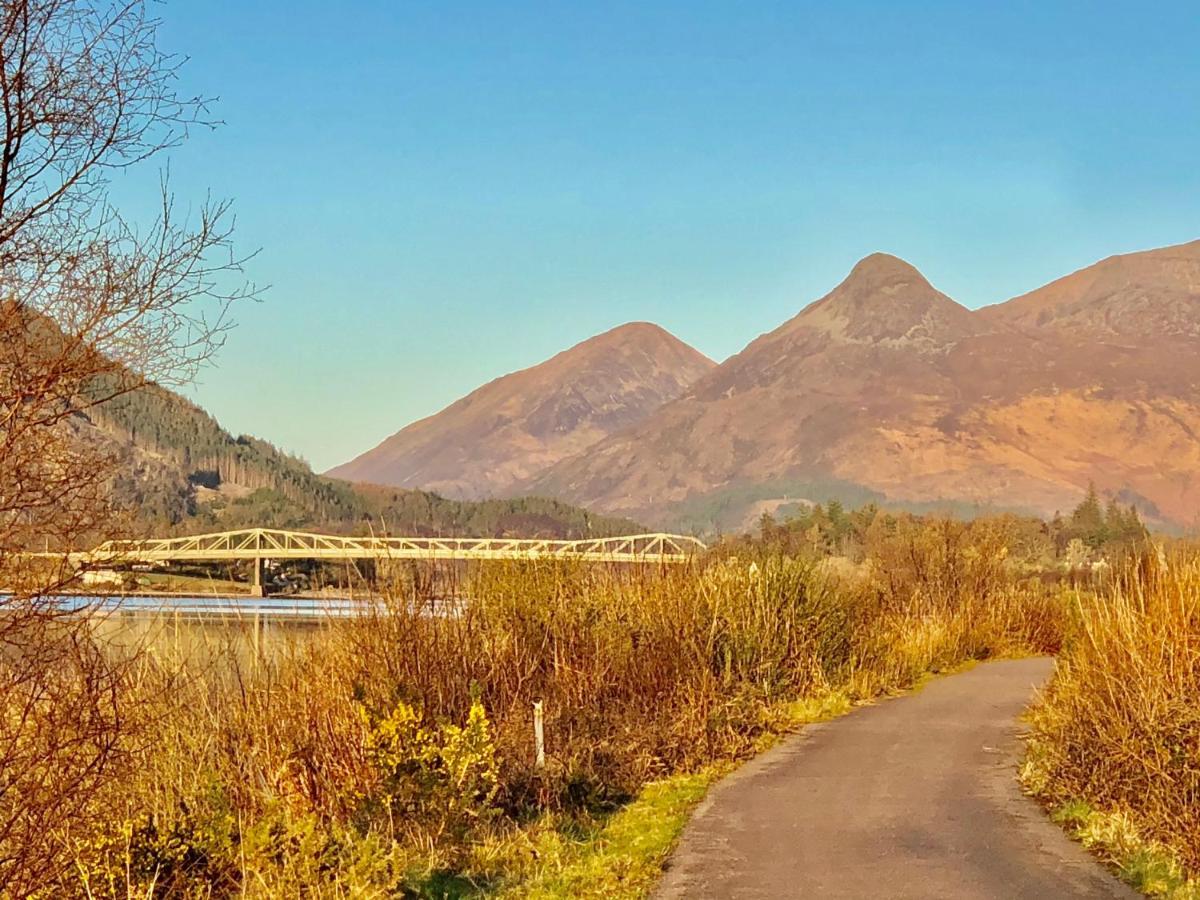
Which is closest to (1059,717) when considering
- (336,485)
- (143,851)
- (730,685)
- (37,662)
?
(730,685)

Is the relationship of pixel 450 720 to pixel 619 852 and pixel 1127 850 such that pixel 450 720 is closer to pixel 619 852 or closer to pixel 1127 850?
pixel 619 852

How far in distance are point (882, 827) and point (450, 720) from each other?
4.02m

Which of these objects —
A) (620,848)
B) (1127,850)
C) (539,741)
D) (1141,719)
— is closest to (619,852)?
(620,848)

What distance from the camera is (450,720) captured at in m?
11.9

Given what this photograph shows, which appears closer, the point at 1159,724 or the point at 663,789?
the point at 1159,724

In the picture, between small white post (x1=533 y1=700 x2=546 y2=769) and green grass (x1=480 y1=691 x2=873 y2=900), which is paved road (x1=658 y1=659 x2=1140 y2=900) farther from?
small white post (x1=533 y1=700 x2=546 y2=769)

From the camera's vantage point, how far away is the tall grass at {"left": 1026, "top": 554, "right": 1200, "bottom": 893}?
9977 millimetres

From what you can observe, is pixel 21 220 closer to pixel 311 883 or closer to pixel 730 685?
pixel 311 883

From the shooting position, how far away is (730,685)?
16531 millimetres

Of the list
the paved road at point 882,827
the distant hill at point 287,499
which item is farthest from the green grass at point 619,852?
the distant hill at point 287,499

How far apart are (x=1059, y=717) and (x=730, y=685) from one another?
515 centimetres

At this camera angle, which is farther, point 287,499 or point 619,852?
point 287,499

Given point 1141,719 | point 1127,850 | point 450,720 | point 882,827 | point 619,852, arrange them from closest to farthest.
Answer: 1. point 1127,850
2. point 619,852
3. point 882,827
4. point 1141,719
5. point 450,720

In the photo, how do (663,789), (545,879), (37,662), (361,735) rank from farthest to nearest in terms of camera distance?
(663,789)
(361,735)
(545,879)
(37,662)
